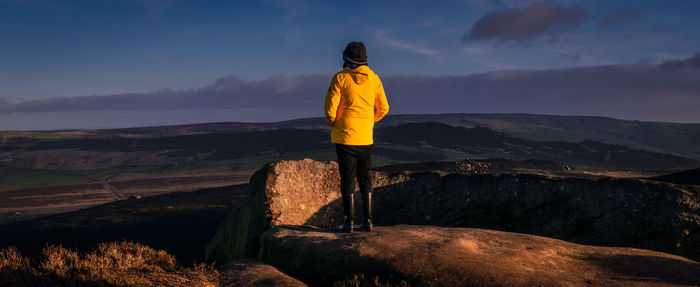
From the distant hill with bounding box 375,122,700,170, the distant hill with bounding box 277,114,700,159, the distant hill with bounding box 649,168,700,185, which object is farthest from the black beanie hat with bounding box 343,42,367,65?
the distant hill with bounding box 277,114,700,159

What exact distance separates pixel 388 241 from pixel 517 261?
5.65 ft

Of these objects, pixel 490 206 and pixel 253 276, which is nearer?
pixel 253 276

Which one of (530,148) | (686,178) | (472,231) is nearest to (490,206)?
(472,231)

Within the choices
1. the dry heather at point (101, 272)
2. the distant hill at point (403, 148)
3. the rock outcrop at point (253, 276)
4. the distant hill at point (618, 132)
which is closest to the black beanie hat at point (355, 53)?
the rock outcrop at point (253, 276)

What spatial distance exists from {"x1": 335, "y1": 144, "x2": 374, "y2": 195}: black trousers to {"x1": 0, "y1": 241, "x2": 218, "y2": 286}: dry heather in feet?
8.18

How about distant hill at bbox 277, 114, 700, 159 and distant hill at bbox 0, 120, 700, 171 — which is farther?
distant hill at bbox 277, 114, 700, 159

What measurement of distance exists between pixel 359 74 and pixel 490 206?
4704mm

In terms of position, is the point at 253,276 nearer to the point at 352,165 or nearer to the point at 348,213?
the point at 348,213

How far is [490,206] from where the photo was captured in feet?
30.8

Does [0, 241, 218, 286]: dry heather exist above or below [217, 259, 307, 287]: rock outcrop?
above

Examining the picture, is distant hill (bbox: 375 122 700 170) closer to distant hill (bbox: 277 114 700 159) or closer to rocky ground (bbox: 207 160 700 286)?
distant hill (bbox: 277 114 700 159)

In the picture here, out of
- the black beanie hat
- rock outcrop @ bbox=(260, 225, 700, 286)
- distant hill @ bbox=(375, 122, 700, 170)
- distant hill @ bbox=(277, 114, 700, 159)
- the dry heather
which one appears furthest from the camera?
distant hill @ bbox=(277, 114, 700, 159)

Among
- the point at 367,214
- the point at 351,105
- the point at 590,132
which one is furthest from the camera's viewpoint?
the point at 590,132

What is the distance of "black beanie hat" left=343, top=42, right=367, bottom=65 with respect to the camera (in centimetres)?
684
